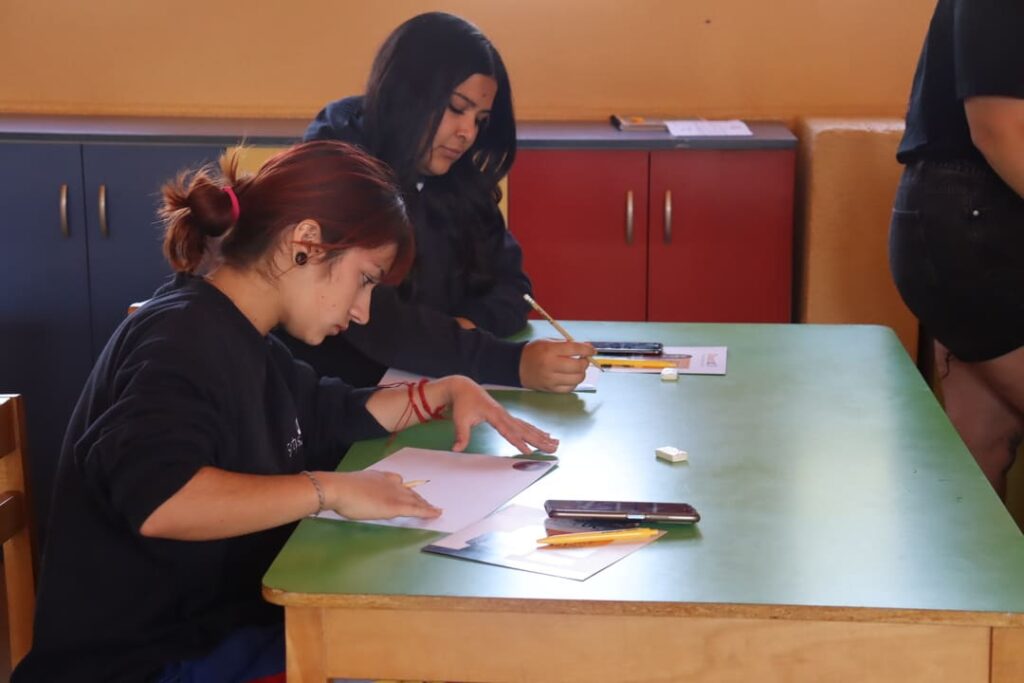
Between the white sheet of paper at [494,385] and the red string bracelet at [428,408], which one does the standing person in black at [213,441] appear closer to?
the red string bracelet at [428,408]

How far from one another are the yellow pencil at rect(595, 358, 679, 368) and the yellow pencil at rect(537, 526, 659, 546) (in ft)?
2.45

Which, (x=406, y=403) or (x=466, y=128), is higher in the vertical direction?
(x=466, y=128)

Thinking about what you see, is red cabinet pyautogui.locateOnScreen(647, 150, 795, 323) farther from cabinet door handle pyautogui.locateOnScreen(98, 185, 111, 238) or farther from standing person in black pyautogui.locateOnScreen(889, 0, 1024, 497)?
cabinet door handle pyautogui.locateOnScreen(98, 185, 111, 238)

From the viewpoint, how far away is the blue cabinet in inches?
140

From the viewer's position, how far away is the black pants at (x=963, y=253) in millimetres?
2334

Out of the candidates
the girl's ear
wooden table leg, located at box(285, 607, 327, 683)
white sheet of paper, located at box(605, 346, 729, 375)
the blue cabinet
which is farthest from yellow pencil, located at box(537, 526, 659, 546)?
the blue cabinet

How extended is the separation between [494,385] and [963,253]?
3.03ft

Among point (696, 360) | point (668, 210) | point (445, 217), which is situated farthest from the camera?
point (668, 210)

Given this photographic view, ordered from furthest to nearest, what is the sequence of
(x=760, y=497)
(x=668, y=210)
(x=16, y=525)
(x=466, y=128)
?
(x=668, y=210)
(x=466, y=128)
(x=16, y=525)
(x=760, y=497)

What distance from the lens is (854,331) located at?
2.34 m

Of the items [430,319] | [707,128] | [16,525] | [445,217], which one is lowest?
[16,525]

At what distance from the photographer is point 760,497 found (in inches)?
57.9

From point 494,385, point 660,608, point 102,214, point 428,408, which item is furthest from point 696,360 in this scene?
point 102,214

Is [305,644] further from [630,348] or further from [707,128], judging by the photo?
[707,128]
